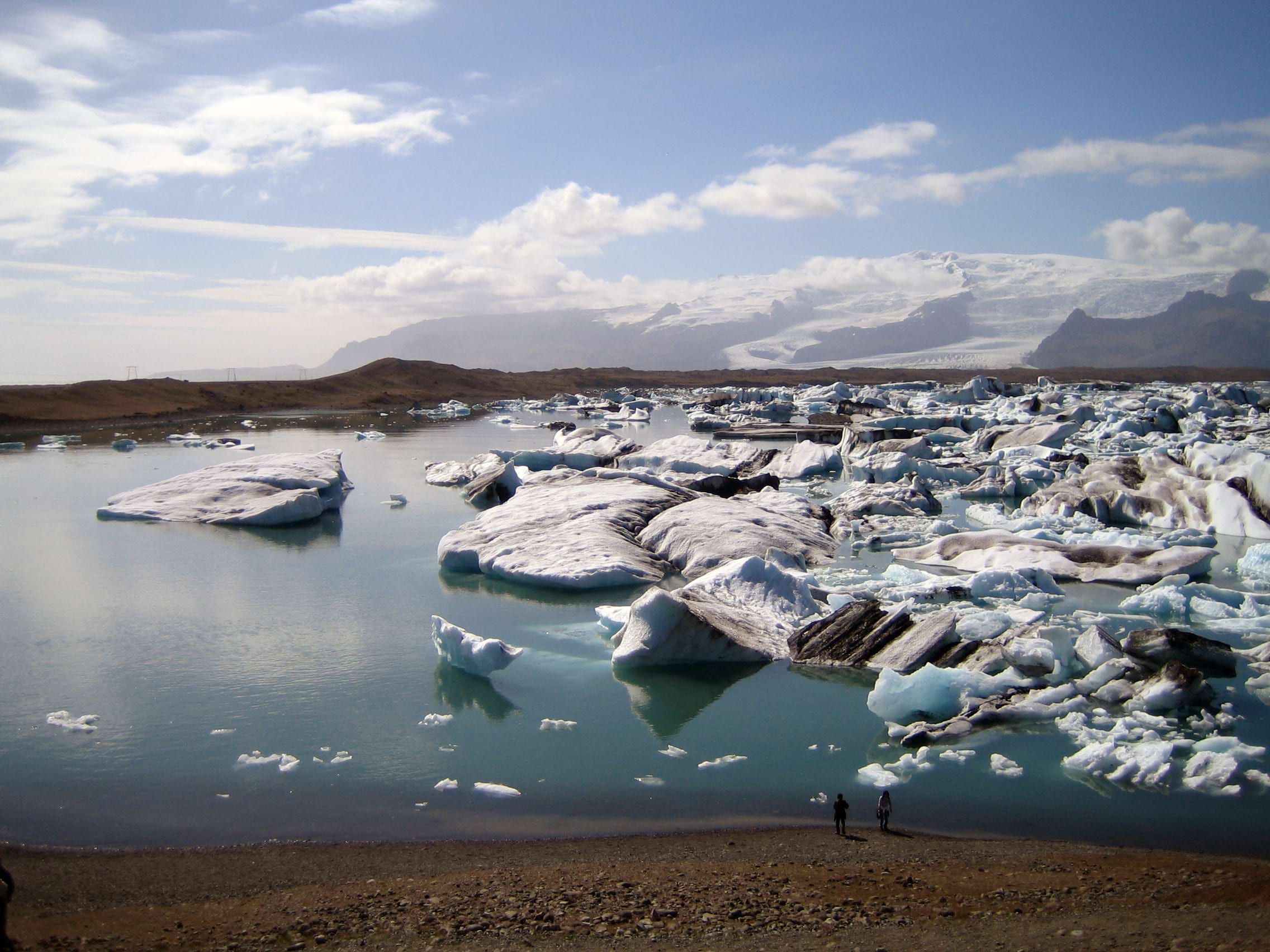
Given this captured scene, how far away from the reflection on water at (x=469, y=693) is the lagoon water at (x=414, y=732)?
0.03m

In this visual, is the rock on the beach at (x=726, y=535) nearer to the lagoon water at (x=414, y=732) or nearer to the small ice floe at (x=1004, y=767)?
the lagoon water at (x=414, y=732)

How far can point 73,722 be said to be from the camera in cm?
743

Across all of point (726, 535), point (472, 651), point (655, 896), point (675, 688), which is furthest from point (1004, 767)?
point (726, 535)

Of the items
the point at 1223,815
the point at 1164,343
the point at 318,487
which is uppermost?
the point at 1164,343

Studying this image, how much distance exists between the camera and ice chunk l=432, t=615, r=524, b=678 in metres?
8.41

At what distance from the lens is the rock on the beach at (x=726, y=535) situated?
41.5 feet

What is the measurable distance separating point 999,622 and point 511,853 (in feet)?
19.4

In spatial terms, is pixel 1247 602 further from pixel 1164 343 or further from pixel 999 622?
pixel 1164 343

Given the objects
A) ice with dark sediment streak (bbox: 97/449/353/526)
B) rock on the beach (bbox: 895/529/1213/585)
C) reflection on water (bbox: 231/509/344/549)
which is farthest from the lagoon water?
ice with dark sediment streak (bbox: 97/449/353/526)

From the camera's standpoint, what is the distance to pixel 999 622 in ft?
30.8

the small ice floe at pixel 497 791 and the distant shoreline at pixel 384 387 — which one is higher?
the distant shoreline at pixel 384 387

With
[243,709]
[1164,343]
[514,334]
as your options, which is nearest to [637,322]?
[514,334]

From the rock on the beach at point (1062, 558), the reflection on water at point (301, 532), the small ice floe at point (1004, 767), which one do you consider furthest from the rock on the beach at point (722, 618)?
the reflection on water at point (301, 532)

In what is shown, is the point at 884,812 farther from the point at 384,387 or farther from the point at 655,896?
the point at 384,387
